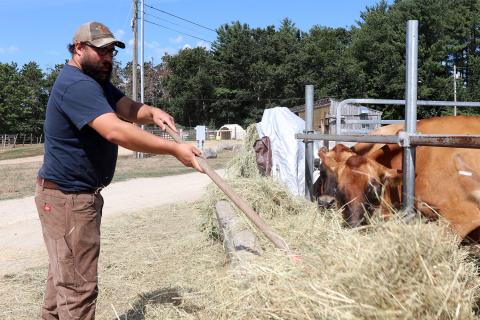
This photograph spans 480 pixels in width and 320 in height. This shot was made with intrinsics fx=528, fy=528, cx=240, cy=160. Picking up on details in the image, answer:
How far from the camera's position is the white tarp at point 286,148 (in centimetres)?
864

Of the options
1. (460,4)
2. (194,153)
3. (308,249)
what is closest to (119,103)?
(194,153)

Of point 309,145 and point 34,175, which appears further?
point 34,175

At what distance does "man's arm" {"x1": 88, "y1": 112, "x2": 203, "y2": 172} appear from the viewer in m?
2.95

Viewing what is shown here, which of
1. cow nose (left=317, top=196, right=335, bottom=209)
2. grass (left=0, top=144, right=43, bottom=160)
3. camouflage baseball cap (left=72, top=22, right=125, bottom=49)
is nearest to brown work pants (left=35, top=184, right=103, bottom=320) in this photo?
camouflage baseball cap (left=72, top=22, right=125, bottom=49)

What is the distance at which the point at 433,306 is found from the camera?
6.20ft

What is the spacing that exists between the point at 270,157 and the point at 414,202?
5093 millimetres

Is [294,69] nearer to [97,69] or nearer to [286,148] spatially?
[286,148]

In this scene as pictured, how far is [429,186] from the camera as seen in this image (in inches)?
149

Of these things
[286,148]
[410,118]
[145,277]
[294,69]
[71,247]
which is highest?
[294,69]

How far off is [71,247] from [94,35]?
1340 mm

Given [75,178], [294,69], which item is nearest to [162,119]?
[75,178]

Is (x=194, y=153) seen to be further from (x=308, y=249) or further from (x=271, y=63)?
(x=271, y=63)

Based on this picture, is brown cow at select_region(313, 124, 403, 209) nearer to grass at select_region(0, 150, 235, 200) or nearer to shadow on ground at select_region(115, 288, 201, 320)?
shadow on ground at select_region(115, 288, 201, 320)

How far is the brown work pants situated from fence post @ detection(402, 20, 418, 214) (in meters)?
2.04
